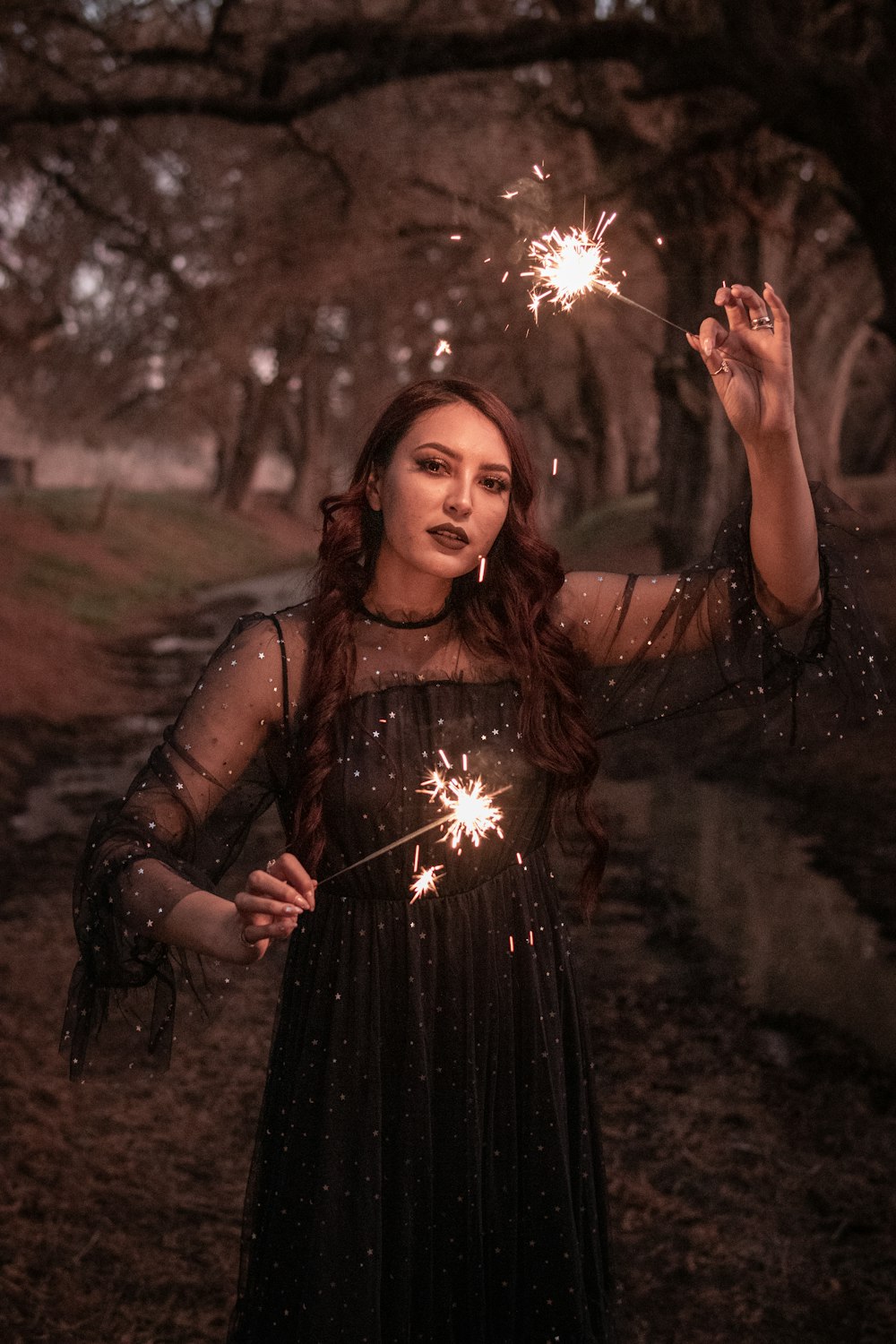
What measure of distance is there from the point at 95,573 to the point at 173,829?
1945 centimetres

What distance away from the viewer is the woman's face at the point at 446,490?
9.32 feet

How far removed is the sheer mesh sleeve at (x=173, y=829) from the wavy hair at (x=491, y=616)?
0.12 meters

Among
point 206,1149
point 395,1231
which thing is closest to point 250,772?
point 395,1231

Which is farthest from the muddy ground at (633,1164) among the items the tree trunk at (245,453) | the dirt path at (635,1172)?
the tree trunk at (245,453)

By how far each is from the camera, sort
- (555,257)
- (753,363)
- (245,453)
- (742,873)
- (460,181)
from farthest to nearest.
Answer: (245,453)
(460,181)
(742,873)
(555,257)
(753,363)

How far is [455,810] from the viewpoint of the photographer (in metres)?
2.81

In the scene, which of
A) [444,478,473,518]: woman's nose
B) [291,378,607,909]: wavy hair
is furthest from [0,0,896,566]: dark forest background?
[444,478,473,518]: woman's nose

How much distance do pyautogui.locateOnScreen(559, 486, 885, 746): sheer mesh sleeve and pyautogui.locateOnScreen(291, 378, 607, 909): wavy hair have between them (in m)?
0.13

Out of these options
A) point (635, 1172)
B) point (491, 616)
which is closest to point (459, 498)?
point (491, 616)

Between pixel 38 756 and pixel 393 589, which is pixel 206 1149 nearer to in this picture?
pixel 393 589

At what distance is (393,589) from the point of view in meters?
2.99

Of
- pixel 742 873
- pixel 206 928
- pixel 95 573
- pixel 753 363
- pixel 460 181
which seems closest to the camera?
pixel 206 928

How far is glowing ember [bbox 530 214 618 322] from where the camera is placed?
2857 millimetres

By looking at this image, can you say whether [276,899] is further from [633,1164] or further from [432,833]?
[633,1164]
